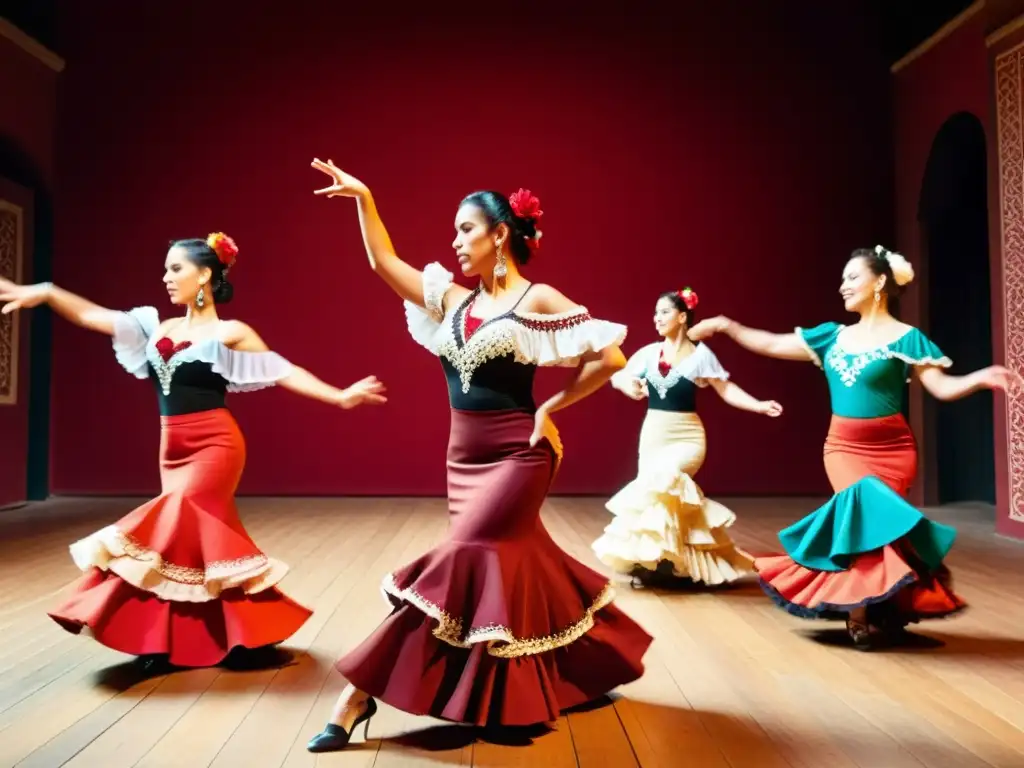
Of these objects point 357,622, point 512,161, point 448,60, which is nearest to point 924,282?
point 512,161

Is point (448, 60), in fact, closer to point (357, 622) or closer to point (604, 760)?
point (357, 622)

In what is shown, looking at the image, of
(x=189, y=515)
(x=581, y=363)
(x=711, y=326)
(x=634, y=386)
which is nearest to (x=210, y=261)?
(x=189, y=515)

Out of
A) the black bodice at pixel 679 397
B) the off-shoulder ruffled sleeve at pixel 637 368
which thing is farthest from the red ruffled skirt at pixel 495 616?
the off-shoulder ruffled sleeve at pixel 637 368

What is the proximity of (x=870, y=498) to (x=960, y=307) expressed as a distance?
513cm

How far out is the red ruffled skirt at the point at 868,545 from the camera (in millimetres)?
3014

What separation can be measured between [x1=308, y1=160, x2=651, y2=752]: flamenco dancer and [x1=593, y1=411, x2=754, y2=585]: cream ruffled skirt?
1.69 metres

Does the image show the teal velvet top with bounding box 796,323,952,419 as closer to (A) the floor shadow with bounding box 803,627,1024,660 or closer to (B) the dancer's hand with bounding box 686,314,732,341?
(B) the dancer's hand with bounding box 686,314,732,341

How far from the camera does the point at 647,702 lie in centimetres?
248

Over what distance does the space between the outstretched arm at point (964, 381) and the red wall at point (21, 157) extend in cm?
645

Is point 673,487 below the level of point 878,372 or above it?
below

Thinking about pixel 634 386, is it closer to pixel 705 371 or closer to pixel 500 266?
pixel 705 371

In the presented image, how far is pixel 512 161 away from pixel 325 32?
1964mm

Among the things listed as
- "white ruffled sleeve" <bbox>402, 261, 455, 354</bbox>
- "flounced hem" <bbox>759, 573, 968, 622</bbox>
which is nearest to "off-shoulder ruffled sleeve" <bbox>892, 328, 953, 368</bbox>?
"flounced hem" <bbox>759, 573, 968, 622</bbox>

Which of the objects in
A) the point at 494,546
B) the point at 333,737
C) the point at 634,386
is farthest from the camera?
the point at 634,386
